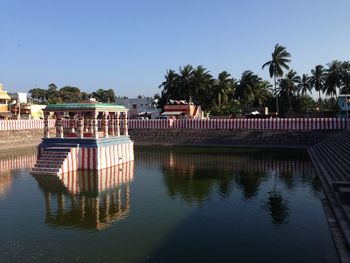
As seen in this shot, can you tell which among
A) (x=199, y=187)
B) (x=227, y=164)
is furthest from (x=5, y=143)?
(x=199, y=187)

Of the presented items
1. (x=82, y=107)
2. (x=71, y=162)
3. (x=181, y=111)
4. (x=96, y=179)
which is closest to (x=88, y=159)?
(x=71, y=162)

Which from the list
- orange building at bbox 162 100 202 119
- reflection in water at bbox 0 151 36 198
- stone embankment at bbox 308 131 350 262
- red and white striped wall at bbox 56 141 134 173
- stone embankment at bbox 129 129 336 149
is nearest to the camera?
stone embankment at bbox 308 131 350 262

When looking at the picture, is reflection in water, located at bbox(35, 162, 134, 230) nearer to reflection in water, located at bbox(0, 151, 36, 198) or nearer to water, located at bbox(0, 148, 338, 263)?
water, located at bbox(0, 148, 338, 263)

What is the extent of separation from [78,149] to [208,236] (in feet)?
41.5

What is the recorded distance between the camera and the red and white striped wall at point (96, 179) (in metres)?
17.9

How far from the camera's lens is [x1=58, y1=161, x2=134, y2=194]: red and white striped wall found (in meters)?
17.9

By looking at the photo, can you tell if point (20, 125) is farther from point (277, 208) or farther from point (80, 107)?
point (277, 208)

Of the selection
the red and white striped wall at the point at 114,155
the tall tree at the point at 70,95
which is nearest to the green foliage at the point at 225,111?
the red and white striped wall at the point at 114,155

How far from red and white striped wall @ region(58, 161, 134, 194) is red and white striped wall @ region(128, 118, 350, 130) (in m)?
16.1

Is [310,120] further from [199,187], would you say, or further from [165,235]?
[165,235]

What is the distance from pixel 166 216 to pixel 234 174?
8.76 meters

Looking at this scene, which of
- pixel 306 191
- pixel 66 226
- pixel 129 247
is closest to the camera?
pixel 129 247

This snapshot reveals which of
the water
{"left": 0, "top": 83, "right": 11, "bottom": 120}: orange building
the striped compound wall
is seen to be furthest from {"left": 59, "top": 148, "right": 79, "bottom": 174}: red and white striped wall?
{"left": 0, "top": 83, "right": 11, "bottom": 120}: orange building

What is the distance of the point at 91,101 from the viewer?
2316cm
